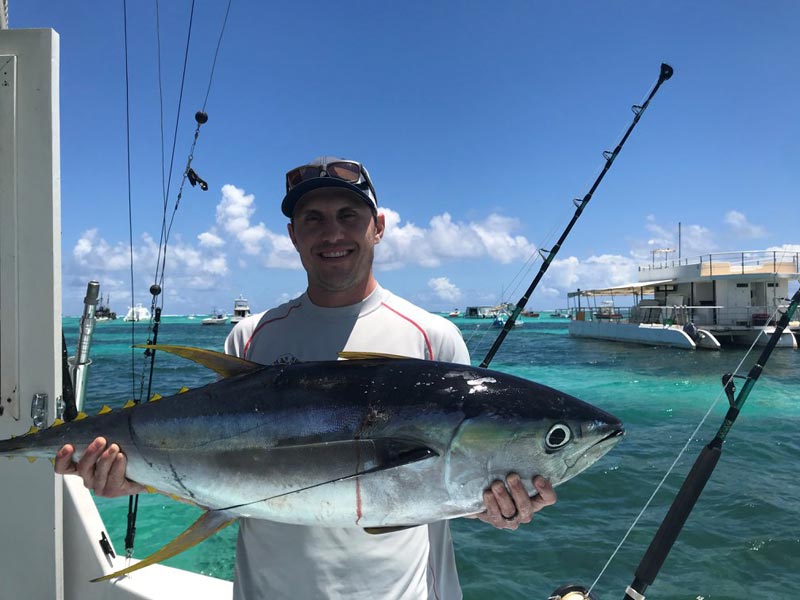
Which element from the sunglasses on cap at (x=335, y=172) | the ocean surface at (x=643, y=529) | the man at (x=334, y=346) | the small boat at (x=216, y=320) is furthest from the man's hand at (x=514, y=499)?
the small boat at (x=216, y=320)

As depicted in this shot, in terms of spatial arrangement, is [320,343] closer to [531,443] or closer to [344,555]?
[344,555]

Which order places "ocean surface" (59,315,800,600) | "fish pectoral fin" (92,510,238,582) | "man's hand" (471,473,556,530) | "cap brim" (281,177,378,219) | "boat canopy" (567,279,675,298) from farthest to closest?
"boat canopy" (567,279,675,298)
"ocean surface" (59,315,800,600)
"cap brim" (281,177,378,219)
"fish pectoral fin" (92,510,238,582)
"man's hand" (471,473,556,530)

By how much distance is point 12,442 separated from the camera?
1.84 meters

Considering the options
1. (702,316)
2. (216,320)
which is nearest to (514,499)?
(702,316)

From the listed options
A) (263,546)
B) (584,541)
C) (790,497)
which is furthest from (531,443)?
(790,497)

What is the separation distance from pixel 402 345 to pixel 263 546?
2.85 ft

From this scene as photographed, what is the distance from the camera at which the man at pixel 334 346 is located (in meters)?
1.79

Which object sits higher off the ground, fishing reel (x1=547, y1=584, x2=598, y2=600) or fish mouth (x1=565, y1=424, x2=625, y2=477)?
fish mouth (x1=565, y1=424, x2=625, y2=477)

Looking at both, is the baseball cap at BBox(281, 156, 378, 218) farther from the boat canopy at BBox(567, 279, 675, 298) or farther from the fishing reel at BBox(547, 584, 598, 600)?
the boat canopy at BBox(567, 279, 675, 298)

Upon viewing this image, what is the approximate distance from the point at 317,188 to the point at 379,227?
34 cm

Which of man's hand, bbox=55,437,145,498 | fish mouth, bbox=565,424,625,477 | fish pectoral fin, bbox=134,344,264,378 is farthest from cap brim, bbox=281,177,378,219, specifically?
fish mouth, bbox=565,424,625,477

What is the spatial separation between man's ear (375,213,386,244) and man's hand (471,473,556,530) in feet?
3.81

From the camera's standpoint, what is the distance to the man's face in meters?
2.05

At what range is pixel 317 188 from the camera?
2.05 m
